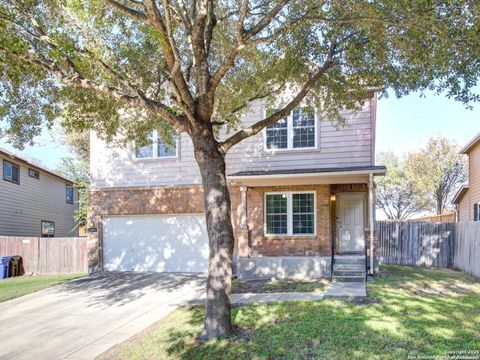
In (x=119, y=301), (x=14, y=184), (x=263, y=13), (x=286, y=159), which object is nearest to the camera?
(x=263, y=13)

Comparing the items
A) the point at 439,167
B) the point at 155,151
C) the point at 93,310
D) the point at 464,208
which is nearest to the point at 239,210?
the point at 155,151

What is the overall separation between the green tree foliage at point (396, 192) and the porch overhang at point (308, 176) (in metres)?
24.8

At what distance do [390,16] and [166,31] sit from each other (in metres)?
3.96

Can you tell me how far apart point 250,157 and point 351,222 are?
4.07 meters

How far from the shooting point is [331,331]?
6672mm

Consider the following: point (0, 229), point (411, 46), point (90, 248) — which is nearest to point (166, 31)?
point (411, 46)

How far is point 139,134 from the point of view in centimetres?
1112

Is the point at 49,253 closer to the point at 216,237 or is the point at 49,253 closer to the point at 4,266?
the point at 4,266

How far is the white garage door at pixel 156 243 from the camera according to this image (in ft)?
49.3

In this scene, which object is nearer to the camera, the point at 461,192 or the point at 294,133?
the point at 294,133

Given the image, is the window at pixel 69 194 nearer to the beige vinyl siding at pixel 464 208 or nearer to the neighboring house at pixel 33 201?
the neighboring house at pixel 33 201

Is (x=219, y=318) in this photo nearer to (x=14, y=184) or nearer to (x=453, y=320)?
(x=453, y=320)

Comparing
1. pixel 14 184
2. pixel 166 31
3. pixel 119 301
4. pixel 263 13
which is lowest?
pixel 119 301

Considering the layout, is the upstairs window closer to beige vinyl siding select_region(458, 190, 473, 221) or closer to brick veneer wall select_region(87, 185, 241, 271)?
brick veneer wall select_region(87, 185, 241, 271)
